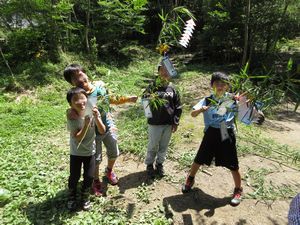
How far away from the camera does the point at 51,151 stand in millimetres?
5102

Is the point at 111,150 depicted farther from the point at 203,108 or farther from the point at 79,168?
the point at 203,108

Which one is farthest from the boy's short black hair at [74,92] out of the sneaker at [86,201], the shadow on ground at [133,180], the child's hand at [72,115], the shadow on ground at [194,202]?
the shadow on ground at [194,202]

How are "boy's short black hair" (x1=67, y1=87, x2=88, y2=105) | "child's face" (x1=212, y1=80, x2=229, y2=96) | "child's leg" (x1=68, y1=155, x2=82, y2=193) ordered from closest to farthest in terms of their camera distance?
"boy's short black hair" (x1=67, y1=87, x2=88, y2=105), "child's face" (x1=212, y1=80, x2=229, y2=96), "child's leg" (x1=68, y1=155, x2=82, y2=193)

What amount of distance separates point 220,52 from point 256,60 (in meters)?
2.05

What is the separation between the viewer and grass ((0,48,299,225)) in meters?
3.39

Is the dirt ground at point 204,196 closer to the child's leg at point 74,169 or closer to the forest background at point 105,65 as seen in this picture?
the forest background at point 105,65

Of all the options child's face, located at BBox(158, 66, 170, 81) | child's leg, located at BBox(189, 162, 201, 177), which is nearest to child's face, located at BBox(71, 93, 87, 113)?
child's face, located at BBox(158, 66, 170, 81)

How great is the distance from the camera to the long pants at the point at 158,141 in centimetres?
385

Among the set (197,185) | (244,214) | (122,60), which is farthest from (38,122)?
(122,60)

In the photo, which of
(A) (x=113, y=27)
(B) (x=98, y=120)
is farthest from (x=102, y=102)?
(A) (x=113, y=27)

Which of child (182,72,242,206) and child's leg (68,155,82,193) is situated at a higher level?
child (182,72,242,206)

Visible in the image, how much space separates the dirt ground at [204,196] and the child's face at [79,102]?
134 centimetres

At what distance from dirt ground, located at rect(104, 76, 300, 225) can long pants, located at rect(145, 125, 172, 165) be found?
33 cm

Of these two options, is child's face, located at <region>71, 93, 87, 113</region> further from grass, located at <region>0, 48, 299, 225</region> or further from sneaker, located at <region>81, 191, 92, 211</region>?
sneaker, located at <region>81, 191, 92, 211</region>
